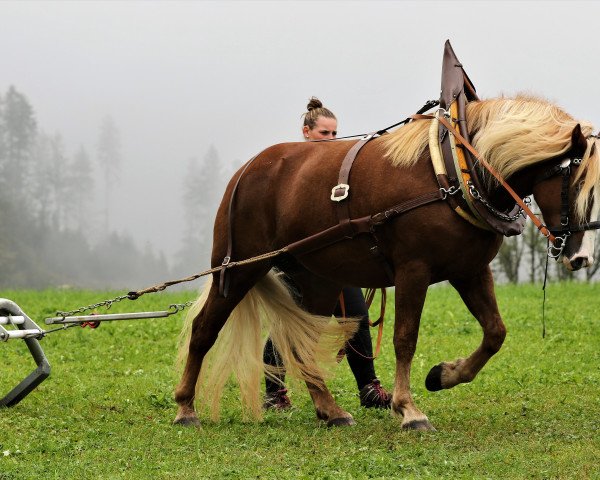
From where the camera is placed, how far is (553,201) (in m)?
5.38

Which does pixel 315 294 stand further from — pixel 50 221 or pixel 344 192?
pixel 50 221

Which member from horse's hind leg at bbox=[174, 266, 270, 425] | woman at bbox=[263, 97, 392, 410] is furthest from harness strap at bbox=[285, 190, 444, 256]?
woman at bbox=[263, 97, 392, 410]

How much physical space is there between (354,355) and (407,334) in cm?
158

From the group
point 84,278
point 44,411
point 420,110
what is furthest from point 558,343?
point 84,278

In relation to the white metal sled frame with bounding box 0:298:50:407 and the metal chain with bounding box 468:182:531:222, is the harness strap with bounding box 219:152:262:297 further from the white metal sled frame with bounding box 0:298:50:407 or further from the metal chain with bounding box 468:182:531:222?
the metal chain with bounding box 468:182:531:222

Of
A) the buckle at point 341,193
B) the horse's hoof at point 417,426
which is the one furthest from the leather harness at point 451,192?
the horse's hoof at point 417,426

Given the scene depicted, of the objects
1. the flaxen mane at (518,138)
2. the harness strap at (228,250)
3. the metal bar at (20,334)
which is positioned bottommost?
the metal bar at (20,334)

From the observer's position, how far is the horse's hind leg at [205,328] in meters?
6.73

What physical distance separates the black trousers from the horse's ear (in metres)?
2.55

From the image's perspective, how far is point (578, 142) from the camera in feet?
17.3

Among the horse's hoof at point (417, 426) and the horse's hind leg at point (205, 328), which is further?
the horse's hind leg at point (205, 328)

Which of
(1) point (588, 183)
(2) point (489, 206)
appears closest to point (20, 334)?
(2) point (489, 206)

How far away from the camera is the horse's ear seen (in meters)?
5.22

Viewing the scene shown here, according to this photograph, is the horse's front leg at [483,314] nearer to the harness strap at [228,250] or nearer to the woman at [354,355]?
the woman at [354,355]
